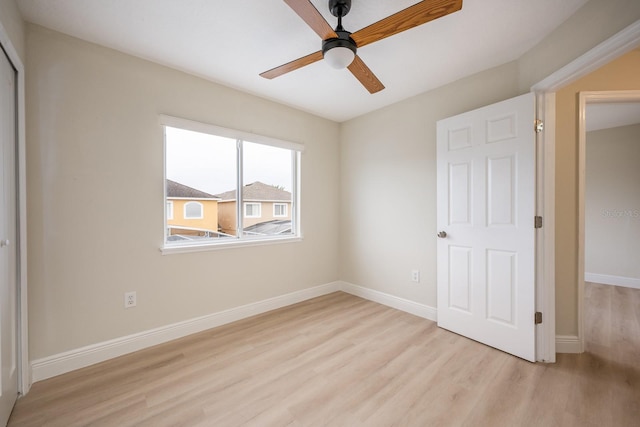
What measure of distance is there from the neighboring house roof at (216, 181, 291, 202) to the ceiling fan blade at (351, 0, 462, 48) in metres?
1.93

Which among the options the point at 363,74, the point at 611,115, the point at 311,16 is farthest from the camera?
the point at 611,115

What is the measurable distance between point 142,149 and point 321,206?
2175 millimetres

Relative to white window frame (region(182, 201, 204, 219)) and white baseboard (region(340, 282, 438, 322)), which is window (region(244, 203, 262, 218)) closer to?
white window frame (region(182, 201, 204, 219))

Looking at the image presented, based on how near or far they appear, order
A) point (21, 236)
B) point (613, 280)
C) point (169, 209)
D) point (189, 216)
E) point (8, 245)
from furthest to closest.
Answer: point (613, 280)
point (189, 216)
point (169, 209)
point (21, 236)
point (8, 245)

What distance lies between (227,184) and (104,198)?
107 cm

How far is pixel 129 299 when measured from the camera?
2189 mm

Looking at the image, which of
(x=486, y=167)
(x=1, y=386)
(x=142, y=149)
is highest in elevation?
(x=142, y=149)

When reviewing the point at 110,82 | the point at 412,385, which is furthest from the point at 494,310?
the point at 110,82

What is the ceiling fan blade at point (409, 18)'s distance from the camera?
50.1 inches

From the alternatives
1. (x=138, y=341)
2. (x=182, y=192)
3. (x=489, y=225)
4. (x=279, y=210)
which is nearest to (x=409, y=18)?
(x=489, y=225)

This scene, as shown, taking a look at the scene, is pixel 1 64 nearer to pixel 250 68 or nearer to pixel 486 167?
pixel 250 68

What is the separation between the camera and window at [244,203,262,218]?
3007 millimetres

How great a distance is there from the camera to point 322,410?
1559mm

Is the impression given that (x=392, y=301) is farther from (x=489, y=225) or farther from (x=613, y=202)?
(x=613, y=202)
